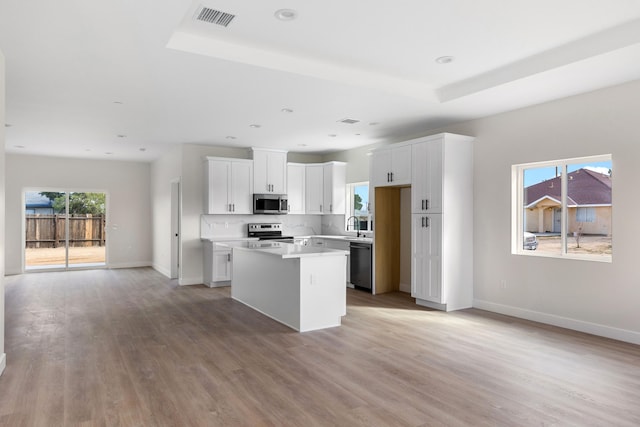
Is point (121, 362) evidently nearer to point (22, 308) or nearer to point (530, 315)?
point (22, 308)

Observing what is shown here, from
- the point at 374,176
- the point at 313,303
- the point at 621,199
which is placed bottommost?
the point at 313,303

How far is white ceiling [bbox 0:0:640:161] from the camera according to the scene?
9.98 ft

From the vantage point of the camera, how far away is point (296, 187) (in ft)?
28.6

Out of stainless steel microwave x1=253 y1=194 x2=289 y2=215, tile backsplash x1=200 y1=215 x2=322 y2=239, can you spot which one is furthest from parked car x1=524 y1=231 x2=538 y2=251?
tile backsplash x1=200 y1=215 x2=322 y2=239

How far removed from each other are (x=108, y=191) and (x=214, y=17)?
328 inches

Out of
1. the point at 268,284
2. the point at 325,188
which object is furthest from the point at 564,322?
the point at 325,188

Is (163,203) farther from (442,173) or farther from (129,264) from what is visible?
(442,173)

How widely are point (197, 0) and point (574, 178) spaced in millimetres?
4405

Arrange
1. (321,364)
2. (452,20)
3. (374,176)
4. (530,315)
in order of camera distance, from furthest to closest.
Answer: (374,176) < (530,315) < (321,364) < (452,20)

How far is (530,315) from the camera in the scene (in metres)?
5.12

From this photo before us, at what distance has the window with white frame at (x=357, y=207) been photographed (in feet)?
26.5

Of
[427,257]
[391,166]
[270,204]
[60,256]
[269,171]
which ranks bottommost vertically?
[60,256]

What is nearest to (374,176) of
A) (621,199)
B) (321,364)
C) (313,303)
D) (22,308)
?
(313,303)

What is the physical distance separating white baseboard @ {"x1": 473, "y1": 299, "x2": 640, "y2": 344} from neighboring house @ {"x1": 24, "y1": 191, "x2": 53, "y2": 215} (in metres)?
9.43
